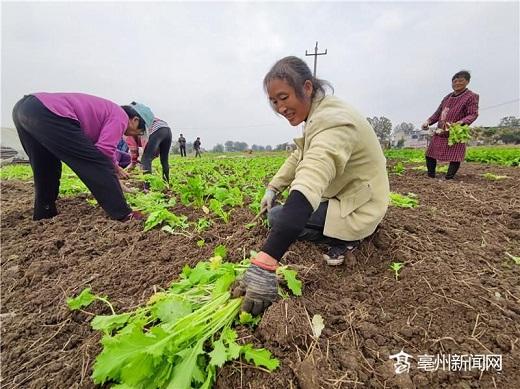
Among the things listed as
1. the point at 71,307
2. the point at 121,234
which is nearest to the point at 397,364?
the point at 71,307

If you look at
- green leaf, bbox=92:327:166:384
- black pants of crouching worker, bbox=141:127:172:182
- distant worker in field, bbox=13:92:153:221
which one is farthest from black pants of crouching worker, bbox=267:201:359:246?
black pants of crouching worker, bbox=141:127:172:182

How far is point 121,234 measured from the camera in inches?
109

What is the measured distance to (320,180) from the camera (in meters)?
1.54

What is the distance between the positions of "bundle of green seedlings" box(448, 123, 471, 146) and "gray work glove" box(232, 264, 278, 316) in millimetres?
5207

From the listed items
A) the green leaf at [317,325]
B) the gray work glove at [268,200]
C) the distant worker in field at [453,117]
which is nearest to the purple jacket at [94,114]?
the gray work glove at [268,200]

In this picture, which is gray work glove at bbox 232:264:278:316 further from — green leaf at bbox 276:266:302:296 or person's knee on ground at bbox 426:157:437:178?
person's knee on ground at bbox 426:157:437:178

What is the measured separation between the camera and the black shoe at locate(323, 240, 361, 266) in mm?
2107

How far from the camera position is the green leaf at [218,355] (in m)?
1.18

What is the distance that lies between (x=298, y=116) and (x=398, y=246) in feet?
4.14

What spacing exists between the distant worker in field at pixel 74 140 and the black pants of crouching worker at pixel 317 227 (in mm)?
1653

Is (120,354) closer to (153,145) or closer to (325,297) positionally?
(325,297)

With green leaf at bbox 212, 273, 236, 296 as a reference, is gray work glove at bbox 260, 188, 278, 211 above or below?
above

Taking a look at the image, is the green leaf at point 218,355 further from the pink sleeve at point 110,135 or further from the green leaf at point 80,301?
the pink sleeve at point 110,135

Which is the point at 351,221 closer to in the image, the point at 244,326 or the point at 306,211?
the point at 306,211
